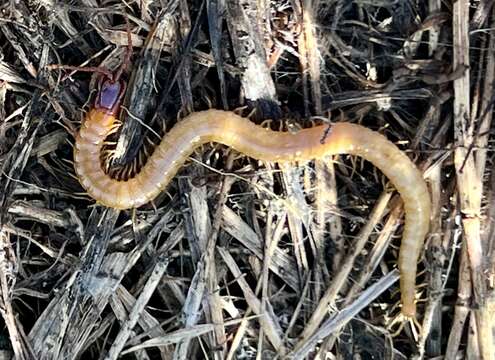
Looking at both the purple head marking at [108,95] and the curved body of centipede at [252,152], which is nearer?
the curved body of centipede at [252,152]

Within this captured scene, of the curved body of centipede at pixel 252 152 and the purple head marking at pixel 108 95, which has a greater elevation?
the purple head marking at pixel 108 95

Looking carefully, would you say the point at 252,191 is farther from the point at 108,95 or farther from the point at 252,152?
the point at 108,95

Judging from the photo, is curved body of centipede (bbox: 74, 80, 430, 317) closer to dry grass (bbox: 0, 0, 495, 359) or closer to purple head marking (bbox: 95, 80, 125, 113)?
purple head marking (bbox: 95, 80, 125, 113)

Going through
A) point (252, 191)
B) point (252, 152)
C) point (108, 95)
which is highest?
point (108, 95)

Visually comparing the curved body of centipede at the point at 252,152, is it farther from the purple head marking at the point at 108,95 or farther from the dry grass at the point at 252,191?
the dry grass at the point at 252,191

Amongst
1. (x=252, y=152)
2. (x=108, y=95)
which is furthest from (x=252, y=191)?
(x=108, y=95)

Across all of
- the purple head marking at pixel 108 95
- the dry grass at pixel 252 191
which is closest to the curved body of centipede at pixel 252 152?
the purple head marking at pixel 108 95

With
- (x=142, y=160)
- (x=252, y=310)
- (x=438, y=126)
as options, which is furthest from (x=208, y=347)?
(x=438, y=126)

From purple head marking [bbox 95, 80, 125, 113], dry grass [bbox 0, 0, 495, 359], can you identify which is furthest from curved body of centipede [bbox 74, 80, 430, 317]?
dry grass [bbox 0, 0, 495, 359]
